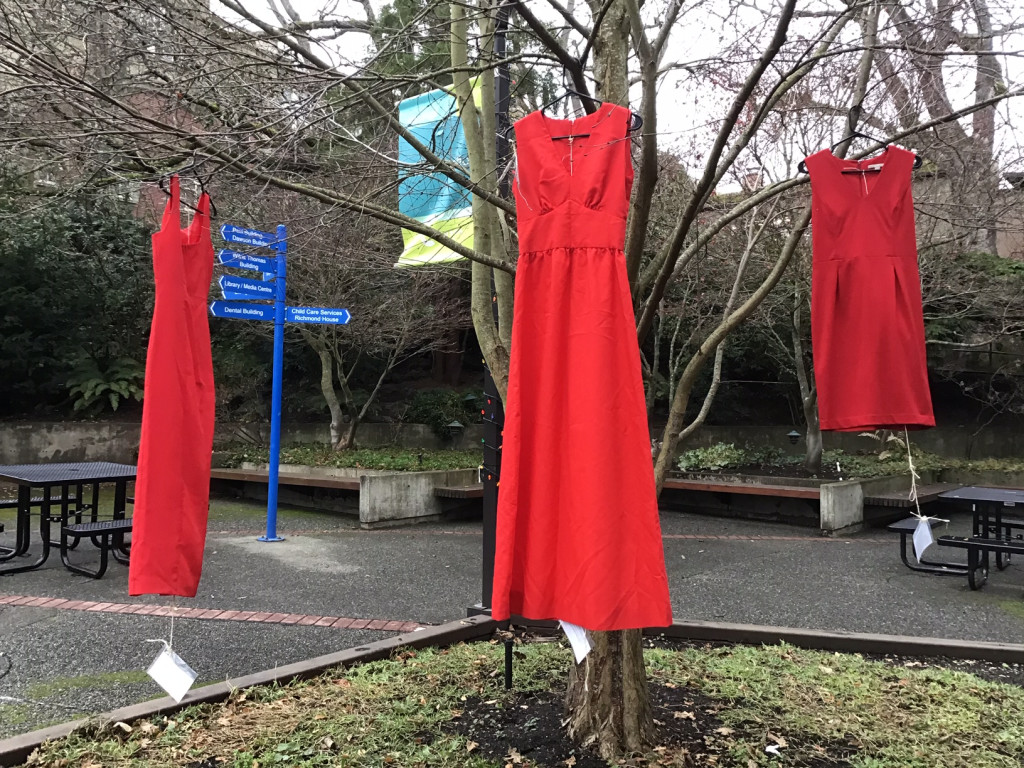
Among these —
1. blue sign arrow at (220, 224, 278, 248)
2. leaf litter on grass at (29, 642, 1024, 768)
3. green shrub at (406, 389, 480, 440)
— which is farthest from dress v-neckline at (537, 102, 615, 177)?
green shrub at (406, 389, 480, 440)

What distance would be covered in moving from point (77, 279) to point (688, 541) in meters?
12.2

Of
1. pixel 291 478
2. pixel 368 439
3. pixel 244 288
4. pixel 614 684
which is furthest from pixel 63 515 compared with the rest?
pixel 368 439

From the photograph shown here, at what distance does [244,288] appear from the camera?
8.21 m

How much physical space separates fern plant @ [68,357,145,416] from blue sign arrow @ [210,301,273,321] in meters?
6.77

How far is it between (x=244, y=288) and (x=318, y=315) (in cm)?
87

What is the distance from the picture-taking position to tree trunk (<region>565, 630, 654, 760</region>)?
9.94 feet

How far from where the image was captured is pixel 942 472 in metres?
12.4

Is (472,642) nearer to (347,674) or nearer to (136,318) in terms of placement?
(347,674)

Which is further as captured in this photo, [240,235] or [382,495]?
[382,495]

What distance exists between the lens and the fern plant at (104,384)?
45.2 feet

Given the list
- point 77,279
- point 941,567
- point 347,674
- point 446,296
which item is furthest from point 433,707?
point 77,279

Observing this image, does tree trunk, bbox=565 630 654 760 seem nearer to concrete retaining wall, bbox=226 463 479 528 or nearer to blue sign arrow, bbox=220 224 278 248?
blue sign arrow, bbox=220 224 278 248

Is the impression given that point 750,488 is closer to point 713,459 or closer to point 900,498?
point 900,498

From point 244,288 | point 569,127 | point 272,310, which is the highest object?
point 244,288
